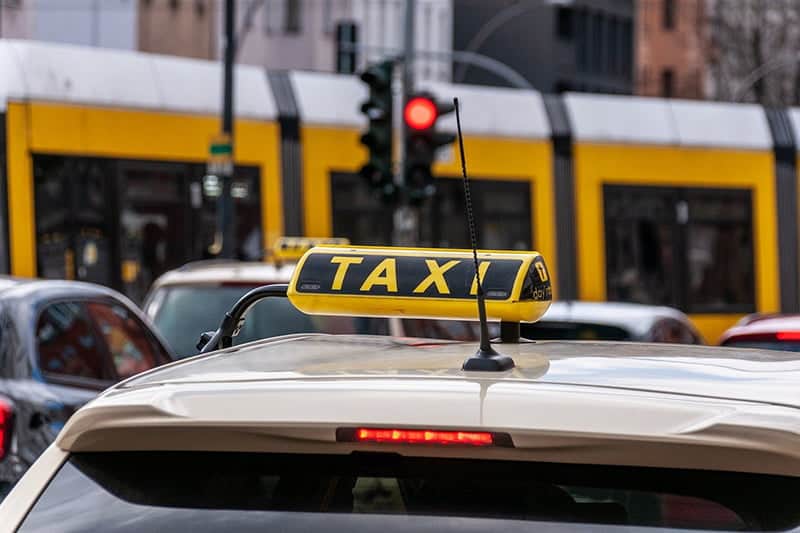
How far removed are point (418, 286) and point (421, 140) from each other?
15.9m

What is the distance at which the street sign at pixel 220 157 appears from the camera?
21.1m

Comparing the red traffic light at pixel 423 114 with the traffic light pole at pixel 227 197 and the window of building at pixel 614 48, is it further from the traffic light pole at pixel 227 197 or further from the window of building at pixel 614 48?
the window of building at pixel 614 48

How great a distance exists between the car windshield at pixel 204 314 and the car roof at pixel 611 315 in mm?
2775

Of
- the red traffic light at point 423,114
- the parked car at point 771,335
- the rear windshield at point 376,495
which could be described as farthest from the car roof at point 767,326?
the red traffic light at point 423,114

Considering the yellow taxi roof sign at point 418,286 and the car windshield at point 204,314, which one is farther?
the car windshield at point 204,314

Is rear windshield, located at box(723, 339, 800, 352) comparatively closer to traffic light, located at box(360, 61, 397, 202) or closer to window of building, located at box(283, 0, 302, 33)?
traffic light, located at box(360, 61, 397, 202)

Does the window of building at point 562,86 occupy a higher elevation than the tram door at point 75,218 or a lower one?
higher

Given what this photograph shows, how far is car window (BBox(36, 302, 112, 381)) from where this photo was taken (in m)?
8.02

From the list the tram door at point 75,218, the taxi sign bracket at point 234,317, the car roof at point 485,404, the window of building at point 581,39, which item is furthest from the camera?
the window of building at point 581,39

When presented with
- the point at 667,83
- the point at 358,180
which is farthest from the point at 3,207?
the point at 667,83

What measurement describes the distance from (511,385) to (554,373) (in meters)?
0.19

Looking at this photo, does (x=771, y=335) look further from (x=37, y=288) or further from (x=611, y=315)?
(x=37, y=288)

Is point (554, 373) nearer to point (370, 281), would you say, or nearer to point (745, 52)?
point (370, 281)

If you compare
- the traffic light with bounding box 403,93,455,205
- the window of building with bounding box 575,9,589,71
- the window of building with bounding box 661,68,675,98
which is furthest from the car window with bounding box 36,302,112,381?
the window of building with bounding box 661,68,675,98
